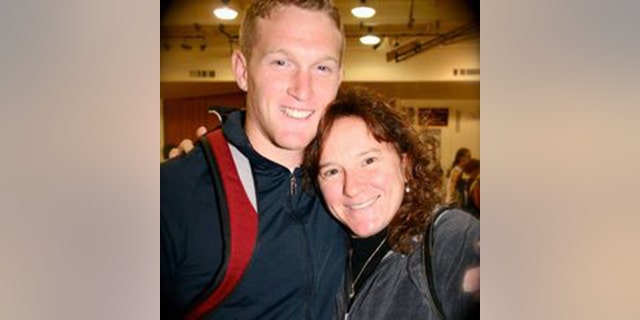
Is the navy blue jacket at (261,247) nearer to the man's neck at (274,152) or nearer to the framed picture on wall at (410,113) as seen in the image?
the man's neck at (274,152)

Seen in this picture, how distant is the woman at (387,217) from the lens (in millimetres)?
1547

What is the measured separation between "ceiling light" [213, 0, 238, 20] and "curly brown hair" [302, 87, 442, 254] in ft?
1.10

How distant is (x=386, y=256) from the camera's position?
1577mm

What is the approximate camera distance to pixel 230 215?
1567 mm

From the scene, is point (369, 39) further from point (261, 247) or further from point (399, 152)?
point (261, 247)

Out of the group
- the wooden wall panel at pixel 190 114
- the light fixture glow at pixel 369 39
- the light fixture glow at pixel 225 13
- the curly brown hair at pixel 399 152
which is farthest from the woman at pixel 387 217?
the light fixture glow at pixel 225 13

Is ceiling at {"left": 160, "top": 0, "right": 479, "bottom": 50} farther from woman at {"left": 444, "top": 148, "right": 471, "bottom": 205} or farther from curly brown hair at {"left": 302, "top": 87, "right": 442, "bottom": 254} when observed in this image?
woman at {"left": 444, "top": 148, "right": 471, "bottom": 205}

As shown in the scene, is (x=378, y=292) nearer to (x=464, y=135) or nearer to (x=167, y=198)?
(x=464, y=135)

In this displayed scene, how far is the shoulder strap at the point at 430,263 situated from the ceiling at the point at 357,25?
44cm

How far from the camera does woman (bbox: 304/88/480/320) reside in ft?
5.08

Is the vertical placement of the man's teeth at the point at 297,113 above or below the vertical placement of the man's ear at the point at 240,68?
below

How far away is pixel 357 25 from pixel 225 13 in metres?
0.34

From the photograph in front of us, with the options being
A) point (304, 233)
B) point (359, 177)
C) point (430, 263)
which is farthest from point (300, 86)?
point (430, 263)
